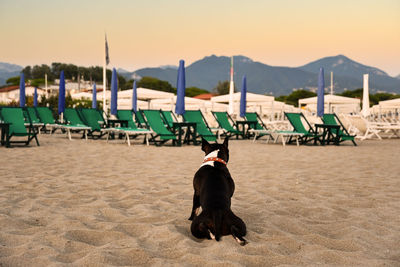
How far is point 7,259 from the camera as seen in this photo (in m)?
2.13

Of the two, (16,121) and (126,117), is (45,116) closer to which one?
(126,117)

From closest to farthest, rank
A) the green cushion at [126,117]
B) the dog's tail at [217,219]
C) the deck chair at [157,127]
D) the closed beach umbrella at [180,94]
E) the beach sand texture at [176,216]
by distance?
the beach sand texture at [176,216] → the dog's tail at [217,219] → the deck chair at [157,127] → the closed beach umbrella at [180,94] → the green cushion at [126,117]

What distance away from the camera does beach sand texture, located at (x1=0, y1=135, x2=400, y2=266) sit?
2.25 meters

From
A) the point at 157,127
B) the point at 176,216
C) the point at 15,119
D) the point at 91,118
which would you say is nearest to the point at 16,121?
the point at 15,119

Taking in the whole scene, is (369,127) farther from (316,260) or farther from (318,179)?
(316,260)

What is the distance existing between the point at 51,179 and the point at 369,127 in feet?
35.3

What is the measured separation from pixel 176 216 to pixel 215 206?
0.73 metres

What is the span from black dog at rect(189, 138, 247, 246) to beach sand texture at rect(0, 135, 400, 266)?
7 cm

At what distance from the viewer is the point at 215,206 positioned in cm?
241

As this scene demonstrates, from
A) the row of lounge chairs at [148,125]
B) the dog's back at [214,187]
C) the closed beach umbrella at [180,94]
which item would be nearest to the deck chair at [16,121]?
the row of lounge chairs at [148,125]

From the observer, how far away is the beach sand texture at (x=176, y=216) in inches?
88.6

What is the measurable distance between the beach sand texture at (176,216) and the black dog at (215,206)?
0.07 m

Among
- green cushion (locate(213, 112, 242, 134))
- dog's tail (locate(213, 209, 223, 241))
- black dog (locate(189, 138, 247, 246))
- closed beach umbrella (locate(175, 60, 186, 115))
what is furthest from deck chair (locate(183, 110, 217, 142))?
dog's tail (locate(213, 209, 223, 241))

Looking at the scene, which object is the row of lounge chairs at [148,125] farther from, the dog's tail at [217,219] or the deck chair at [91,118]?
the dog's tail at [217,219]
